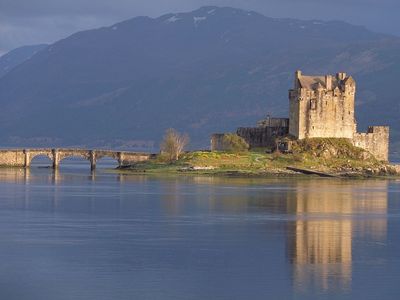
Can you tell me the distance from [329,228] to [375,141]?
248 feet

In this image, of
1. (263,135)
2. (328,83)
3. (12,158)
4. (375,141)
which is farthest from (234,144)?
(12,158)

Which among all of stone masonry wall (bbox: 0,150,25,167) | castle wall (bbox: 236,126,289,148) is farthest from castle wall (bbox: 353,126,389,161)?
stone masonry wall (bbox: 0,150,25,167)

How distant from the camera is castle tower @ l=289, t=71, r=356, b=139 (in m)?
132

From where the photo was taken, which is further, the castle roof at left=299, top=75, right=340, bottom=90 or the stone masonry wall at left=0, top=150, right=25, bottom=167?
the stone masonry wall at left=0, top=150, right=25, bottom=167

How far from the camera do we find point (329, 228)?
6356cm

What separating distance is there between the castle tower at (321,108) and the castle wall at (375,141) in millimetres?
1723

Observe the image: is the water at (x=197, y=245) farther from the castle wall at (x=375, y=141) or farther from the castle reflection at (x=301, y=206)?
the castle wall at (x=375, y=141)

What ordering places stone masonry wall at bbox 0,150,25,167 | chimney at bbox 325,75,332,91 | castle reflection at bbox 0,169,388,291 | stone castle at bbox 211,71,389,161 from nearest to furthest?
1. castle reflection at bbox 0,169,388,291
2. stone castle at bbox 211,71,389,161
3. chimney at bbox 325,75,332,91
4. stone masonry wall at bbox 0,150,25,167

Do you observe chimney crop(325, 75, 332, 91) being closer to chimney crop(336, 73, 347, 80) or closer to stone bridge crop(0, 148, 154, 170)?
chimney crop(336, 73, 347, 80)

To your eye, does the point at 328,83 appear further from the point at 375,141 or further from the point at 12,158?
the point at 12,158

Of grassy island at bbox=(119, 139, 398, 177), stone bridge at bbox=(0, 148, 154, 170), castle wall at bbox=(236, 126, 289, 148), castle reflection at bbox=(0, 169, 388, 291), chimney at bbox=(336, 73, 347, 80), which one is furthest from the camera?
stone bridge at bbox=(0, 148, 154, 170)

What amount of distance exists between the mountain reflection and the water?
8 centimetres

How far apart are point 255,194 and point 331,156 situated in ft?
131

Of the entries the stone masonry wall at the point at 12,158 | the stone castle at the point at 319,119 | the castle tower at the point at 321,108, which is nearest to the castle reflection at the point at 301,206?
the castle tower at the point at 321,108
